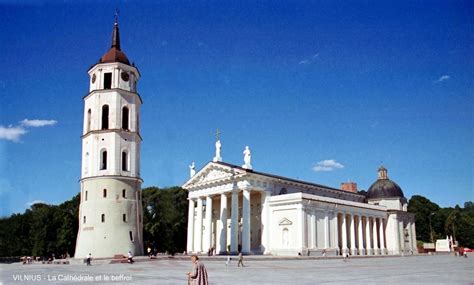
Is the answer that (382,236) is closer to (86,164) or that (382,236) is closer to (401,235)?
(401,235)

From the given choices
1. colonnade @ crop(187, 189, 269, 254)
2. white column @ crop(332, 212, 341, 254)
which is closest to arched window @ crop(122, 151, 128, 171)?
colonnade @ crop(187, 189, 269, 254)

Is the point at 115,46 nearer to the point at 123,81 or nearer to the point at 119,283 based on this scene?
the point at 123,81

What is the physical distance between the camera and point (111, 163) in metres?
48.5

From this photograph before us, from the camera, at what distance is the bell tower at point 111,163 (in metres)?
46.5

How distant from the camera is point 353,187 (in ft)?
286

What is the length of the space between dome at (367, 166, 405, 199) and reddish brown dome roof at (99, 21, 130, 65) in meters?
48.0

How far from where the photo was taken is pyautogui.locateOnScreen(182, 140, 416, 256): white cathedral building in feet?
179

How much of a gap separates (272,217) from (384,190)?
30.4 metres

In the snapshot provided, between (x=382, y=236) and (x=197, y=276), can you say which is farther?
(x=382, y=236)

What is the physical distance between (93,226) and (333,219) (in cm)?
2917

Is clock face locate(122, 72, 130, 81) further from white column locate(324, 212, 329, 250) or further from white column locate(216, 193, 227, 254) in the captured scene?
white column locate(324, 212, 329, 250)

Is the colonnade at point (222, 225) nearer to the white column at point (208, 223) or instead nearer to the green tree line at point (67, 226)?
the white column at point (208, 223)

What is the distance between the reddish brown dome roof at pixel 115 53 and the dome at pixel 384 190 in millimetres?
48040

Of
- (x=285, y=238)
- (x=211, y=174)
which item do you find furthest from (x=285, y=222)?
(x=211, y=174)
